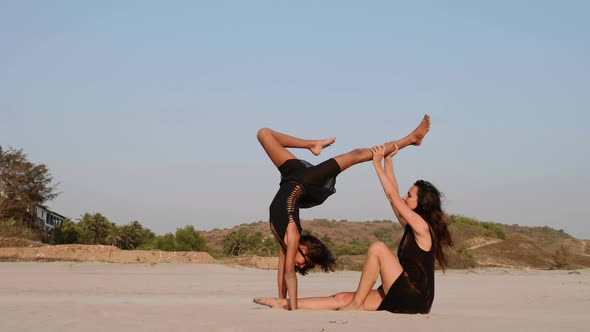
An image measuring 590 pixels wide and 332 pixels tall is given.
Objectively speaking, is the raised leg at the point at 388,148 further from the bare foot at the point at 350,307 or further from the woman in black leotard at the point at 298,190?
the bare foot at the point at 350,307

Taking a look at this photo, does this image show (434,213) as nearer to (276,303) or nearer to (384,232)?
(276,303)

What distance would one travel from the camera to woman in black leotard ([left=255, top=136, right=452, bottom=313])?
6.48 meters

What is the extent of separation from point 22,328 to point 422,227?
144 inches

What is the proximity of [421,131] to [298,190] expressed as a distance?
1.94 metres

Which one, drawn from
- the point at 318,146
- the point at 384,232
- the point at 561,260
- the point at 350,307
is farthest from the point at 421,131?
the point at 384,232

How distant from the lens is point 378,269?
660 centimetres

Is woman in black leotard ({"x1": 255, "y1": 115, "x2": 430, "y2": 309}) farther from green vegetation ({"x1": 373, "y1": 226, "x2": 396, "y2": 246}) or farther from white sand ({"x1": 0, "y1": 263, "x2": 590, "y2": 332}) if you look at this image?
green vegetation ({"x1": 373, "y1": 226, "x2": 396, "y2": 246})

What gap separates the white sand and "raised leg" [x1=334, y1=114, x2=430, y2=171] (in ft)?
6.52

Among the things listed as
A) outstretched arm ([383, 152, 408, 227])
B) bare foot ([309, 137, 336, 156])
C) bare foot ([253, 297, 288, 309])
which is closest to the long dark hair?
outstretched arm ([383, 152, 408, 227])

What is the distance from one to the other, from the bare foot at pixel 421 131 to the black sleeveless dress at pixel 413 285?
8.20 feet

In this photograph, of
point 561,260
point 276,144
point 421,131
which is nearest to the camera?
point 276,144

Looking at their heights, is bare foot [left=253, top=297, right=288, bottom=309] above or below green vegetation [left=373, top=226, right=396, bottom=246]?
below

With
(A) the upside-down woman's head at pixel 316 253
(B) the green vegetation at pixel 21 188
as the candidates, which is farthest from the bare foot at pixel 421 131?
(B) the green vegetation at pixel 21 188

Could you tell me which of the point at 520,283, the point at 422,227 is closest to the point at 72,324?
the point at 422,227
